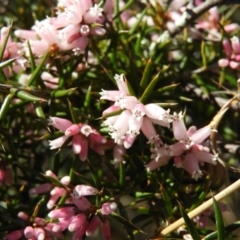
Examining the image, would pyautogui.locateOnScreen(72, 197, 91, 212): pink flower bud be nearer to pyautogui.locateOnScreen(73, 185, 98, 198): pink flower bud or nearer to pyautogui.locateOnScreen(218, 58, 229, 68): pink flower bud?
pyautogui.locateOnScreen(73, 185, 98, 198): pink flower bud

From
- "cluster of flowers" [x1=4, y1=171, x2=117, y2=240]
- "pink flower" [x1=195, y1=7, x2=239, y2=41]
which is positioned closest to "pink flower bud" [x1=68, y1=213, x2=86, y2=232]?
"cluster of flowers" [x1=4, y1=171, x2=117, y2=240]

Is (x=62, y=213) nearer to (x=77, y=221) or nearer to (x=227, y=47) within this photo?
(x=77, y=221)

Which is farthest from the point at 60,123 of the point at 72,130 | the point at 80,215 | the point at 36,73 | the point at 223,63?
the point at 223,63

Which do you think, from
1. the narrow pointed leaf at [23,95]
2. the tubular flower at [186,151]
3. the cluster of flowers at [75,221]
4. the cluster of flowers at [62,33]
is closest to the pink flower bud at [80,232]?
the cluster of flowers at [75,221]

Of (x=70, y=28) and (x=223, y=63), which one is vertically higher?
(x=70, y=28)

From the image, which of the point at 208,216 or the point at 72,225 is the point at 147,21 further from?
the point at 72,225

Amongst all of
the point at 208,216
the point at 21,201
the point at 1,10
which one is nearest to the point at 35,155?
the point at 21,201

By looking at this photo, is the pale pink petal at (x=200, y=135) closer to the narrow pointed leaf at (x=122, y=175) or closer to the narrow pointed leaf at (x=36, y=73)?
the narrow pointed leaf at (x=122, y=175)
